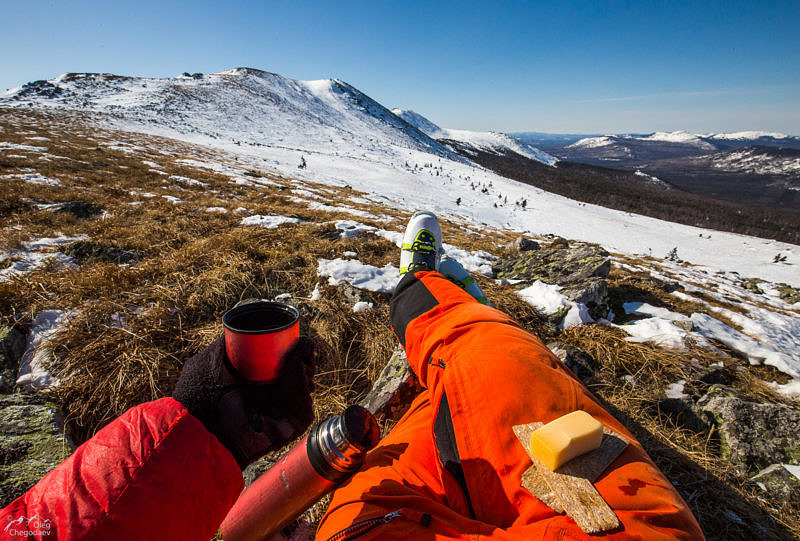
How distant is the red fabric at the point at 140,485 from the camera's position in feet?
2.24

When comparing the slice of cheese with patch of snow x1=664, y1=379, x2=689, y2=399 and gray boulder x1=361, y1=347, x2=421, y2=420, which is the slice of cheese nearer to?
gray boulder x1=361, y1=347, x2=421, y2=420

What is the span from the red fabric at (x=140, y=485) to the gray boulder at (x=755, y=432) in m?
2.88

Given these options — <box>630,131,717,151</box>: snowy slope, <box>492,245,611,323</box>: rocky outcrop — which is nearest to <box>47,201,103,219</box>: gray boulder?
<box>492,245,611,323</box>: rocky outcrop

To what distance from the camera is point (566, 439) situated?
1021 mm

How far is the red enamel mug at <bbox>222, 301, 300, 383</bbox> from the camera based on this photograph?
979mm

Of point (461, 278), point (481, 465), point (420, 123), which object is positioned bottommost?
point (481, 465)

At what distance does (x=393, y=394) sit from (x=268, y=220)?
14.6ft

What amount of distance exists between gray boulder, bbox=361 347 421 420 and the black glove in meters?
1.17

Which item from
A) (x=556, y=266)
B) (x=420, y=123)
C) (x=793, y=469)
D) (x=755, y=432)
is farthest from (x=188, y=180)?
(x=420, y=123)

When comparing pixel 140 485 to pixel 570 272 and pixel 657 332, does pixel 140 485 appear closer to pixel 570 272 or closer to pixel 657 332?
pixel 657 332

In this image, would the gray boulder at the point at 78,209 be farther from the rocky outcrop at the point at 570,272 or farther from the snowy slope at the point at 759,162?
the snowy slope at the point at 759,162

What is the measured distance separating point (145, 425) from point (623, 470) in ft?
5.09

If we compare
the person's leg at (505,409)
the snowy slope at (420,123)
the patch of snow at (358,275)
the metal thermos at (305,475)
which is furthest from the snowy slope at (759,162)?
the metal thermos at (305,475)

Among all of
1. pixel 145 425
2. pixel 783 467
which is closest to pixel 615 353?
pixel 783 467
